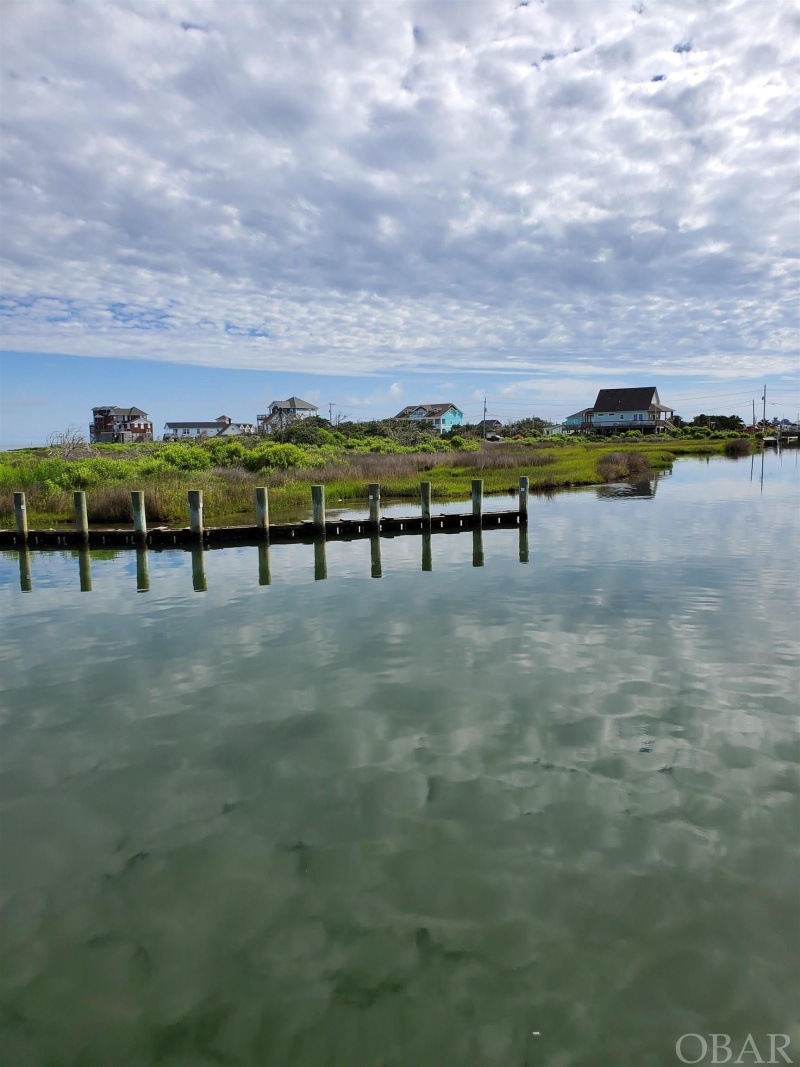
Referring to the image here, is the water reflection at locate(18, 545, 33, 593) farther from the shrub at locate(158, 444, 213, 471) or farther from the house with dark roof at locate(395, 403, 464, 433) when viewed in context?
the house with dark roof at locate(395, 403, 464, 433)

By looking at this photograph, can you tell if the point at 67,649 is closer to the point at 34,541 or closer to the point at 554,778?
the point at 554,778

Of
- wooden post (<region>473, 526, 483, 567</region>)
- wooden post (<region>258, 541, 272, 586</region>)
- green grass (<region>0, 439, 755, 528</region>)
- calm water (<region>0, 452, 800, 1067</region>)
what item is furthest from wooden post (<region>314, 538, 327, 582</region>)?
green grass (<region>0, 439, 755, 528</region>)

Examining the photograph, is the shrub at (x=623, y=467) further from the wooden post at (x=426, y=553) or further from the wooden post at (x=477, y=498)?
the wooden post at (x=426, y=553)

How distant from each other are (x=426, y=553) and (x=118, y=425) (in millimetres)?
120735

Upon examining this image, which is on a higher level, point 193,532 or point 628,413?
point 628,413

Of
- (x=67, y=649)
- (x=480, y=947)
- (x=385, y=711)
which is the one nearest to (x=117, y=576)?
(x=67, y=649)

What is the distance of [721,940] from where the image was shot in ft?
16.6

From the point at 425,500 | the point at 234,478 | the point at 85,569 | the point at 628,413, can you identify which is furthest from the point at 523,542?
the point at 628,413

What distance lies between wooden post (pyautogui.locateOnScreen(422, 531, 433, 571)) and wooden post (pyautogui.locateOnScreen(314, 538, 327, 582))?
9.20 feet

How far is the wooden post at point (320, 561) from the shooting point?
719 inches

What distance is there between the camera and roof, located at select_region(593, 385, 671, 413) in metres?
121

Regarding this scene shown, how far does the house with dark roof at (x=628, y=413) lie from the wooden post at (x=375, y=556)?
343ft

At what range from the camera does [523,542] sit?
22.5 metres

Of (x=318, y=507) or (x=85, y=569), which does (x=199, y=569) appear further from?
(x=318, y=507)
